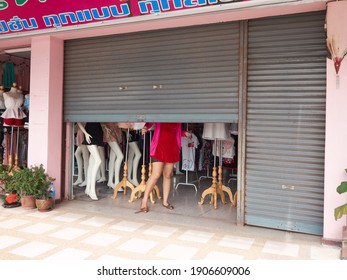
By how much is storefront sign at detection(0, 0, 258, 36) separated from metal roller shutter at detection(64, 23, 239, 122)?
49 cm

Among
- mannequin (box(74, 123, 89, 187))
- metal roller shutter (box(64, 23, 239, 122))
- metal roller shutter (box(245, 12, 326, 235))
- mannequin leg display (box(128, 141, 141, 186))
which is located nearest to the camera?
metal roller shutter (box(245, 12, 326, 235))

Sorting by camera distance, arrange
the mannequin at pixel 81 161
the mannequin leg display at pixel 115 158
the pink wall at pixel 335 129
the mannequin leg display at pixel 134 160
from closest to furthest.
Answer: the pink wall at pixel 335 129
the mannequin leg display at pixel 115 158
the mannequin leg display at pixel 134 160
the mannequin at pixel 81 161

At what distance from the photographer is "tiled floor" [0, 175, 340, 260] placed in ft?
10.7

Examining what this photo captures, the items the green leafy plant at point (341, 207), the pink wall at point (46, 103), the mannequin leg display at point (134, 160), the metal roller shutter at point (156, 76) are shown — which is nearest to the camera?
the green leafy plant at point (341, 207)

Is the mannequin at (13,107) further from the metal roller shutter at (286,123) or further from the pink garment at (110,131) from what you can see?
the metal roller shutter at (286,123)

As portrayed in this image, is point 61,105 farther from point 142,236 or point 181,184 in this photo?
point 181,184

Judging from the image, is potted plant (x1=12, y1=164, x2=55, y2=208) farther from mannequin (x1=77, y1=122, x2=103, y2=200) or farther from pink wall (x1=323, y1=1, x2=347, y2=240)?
pink wall (x1=323, y1=1, x2=347, y2=240)

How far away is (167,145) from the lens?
190 inches

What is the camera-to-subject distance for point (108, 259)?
10.2ft

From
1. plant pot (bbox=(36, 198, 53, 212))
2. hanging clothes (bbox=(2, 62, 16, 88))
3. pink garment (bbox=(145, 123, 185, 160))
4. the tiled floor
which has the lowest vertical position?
the tiled floor

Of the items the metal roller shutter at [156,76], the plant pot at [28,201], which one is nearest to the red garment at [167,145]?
the metal roller shutter at [156,76]

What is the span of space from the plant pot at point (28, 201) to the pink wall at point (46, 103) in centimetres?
47

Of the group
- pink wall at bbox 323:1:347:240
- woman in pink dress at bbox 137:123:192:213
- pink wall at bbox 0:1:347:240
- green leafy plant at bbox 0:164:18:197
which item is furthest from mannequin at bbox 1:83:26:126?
pink wall at bbox 323:1:347:240

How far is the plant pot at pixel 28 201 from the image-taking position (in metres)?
4.95
